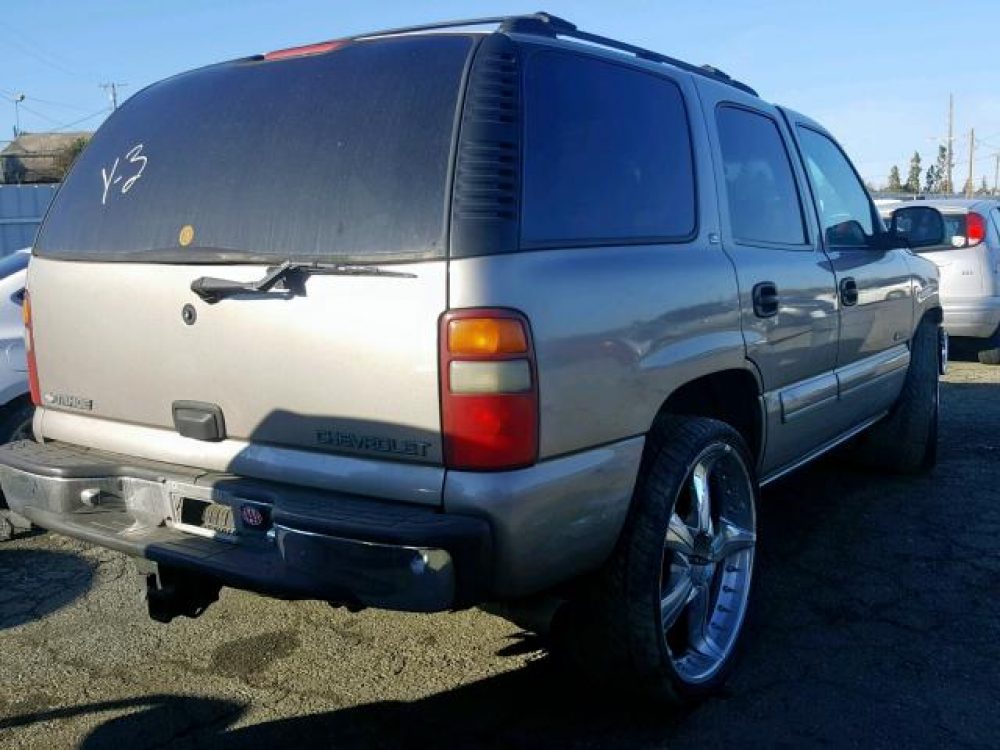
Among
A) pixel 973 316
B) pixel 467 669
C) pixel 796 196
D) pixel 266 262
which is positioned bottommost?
pixel 467 669

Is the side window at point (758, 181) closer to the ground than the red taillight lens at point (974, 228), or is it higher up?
higher up

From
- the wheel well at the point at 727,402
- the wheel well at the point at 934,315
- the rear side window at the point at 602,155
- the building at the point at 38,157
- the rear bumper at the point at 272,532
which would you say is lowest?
the rear bumper at the point at 272,532

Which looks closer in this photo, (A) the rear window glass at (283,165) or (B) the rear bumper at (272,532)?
(B) the rear bumper at (272,532)

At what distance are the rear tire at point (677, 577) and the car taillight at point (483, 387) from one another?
0.64 metres

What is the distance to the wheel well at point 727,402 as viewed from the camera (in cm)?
348

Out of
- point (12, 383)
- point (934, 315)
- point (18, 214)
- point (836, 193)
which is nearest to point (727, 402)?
point (836, 193)

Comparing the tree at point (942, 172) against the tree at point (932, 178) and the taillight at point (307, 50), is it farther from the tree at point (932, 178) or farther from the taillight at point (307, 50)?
the taillight at point (307, 50)

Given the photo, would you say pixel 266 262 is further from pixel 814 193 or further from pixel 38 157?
pixel 38 157

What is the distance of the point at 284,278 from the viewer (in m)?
2.79

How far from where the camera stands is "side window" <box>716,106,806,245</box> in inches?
150

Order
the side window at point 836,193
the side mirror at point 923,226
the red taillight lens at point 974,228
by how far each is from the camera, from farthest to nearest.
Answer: the red taillight lens at point 974,228 < the side mirror at point 923,226 < the side window at point 836,193

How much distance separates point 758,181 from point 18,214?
20968mm

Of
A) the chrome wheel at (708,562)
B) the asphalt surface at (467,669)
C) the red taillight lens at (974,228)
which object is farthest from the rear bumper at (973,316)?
the chrome wheel at (708,562)

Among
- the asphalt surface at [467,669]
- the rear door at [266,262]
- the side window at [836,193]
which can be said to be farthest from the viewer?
the side window at [836,193]
